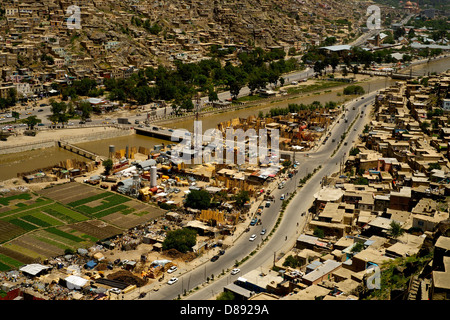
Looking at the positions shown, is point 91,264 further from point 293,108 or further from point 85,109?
point 293,108

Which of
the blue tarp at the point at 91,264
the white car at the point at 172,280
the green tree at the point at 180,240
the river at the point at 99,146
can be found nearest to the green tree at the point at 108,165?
the river at the point at 99,146

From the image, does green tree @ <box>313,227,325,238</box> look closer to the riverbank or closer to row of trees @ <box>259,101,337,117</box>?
the riverbank

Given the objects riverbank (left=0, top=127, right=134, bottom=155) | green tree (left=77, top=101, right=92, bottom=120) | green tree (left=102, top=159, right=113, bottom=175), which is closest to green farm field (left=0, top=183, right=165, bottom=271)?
green tree (left=102, top=159, right=113, bottom=175)

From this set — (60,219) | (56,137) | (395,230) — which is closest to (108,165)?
(60,219)

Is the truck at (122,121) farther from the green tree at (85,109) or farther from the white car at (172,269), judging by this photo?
the white car at (172,269)

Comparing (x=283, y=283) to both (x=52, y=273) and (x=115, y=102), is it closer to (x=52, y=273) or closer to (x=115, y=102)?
(x=52, y=273)

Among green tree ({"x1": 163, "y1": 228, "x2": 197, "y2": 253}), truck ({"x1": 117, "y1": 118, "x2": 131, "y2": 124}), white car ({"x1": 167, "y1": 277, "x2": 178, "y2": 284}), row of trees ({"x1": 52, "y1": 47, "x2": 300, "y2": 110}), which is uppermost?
row of trees ({"x1": 52, "y1": 47, "x2": 300, "y2": 110})

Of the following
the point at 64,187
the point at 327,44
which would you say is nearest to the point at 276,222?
the point at 64,187
